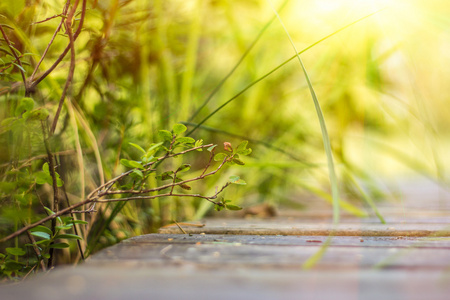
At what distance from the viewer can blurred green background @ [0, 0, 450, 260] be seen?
0.93 meters

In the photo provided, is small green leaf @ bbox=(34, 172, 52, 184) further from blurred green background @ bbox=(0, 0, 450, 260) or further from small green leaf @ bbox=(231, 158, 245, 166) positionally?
small green leaf @ bbox=(231, 158, 245, 166)

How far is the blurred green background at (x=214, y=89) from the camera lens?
93 cm

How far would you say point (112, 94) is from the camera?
1308 millimetres

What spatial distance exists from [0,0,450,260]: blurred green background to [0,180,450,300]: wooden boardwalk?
0.25m

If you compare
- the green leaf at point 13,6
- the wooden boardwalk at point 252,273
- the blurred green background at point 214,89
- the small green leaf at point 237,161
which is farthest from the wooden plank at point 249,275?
the green leaf at point 13,6

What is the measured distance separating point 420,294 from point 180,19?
5.39 feet

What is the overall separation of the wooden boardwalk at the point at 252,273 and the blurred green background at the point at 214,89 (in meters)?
0.25

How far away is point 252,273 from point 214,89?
55 cm

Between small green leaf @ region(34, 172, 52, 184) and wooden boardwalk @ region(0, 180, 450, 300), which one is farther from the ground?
small green leaf @ region(34, 172, 52, 184)

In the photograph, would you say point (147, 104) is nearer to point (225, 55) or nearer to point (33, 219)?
point (33, 219)

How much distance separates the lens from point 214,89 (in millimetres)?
926

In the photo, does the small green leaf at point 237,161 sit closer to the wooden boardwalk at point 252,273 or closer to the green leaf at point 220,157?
the green leaf at point 220,157

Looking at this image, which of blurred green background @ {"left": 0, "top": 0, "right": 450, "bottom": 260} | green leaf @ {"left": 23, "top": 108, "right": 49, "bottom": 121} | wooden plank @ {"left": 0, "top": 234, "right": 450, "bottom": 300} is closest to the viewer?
wooden plank @ {"left": 0, "top": 234, "right": 450, "bottom": 300}

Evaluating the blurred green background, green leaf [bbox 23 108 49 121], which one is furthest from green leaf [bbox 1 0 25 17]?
green leaf [bbox 23 108 49 121]
